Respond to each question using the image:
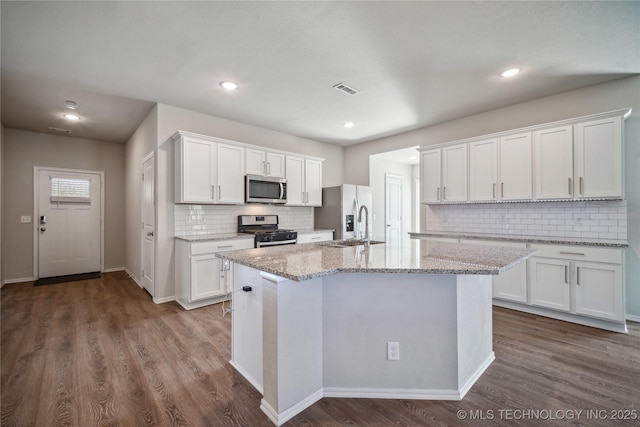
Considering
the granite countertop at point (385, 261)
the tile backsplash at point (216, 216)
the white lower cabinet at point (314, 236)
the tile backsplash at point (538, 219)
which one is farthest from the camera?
the white lower cabinet at point (314, 236)

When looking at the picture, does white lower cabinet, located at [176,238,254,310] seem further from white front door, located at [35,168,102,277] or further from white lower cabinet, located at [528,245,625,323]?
white lower cabinet, located at [528,245,625,323]

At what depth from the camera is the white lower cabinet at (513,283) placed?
3.34 metres

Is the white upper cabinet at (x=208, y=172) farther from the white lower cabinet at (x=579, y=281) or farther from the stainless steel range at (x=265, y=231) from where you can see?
the white lower cabinet at (x=579, y=281)

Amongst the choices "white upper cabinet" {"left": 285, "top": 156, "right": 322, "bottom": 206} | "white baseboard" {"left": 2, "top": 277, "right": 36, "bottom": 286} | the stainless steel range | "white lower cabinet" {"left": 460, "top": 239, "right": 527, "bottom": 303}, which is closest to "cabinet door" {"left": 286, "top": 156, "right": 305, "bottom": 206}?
"white upper cabinet" {"left": 285, "top": 156, "right": 322, "bottom": 206}

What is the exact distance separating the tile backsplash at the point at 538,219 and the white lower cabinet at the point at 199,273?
323cm

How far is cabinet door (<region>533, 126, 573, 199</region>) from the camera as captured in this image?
3.21m

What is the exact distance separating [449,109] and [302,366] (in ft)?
12.4

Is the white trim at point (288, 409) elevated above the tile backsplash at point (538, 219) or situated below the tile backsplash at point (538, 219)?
below

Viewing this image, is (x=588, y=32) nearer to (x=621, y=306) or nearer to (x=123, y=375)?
(x=621, y=306)

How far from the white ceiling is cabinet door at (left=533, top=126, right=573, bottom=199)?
1.86 ft

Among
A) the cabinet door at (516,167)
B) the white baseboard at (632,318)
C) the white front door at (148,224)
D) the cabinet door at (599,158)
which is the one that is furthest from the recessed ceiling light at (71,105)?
the white baseboard at (632,318)

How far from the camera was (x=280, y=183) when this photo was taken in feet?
15.1

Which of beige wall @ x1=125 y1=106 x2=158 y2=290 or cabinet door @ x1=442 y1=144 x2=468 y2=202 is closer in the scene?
cabinet door @ x1=442 y1=144 x2=468 y2=202

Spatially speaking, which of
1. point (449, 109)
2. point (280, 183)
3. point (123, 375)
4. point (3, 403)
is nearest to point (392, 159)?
point (449, 109)
